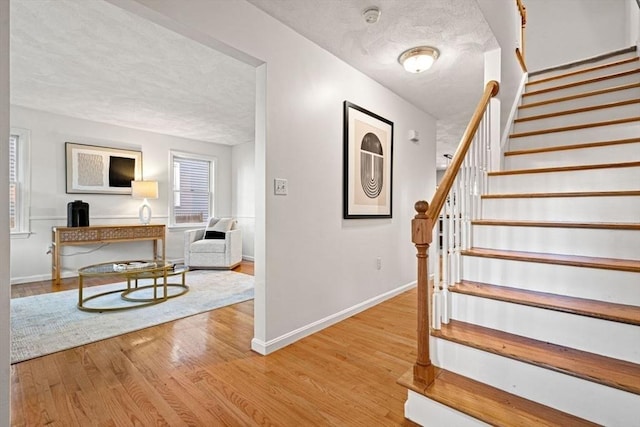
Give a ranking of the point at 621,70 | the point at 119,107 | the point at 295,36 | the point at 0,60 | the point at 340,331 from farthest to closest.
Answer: the point at 119,107
the point at 621,70
the point at 340,331
the point at 295,36
the point at 0,60

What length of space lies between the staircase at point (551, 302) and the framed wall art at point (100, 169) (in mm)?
5247

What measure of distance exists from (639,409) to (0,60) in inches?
104

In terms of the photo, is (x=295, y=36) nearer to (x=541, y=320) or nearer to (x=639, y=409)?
(x=541, y=320)

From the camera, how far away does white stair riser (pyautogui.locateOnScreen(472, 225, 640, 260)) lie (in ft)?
5.24

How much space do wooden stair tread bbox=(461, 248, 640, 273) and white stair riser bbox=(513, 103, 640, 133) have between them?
5.48 feet

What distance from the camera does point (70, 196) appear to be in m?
4.45

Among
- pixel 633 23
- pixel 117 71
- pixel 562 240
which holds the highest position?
pixel 633 23

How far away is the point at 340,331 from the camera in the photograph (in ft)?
8.23

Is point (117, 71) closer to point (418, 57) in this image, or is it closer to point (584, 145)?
point (418, 57)

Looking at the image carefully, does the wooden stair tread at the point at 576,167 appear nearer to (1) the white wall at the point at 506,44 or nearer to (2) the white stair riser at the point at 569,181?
(2) the white stair riser at the point at 569,181

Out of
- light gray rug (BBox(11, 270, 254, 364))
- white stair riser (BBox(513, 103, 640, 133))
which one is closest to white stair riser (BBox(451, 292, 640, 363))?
white stair riser (BBox(513, 103, 640, 133))

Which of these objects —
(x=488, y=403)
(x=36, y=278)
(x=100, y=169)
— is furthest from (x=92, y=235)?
(x=488, y=403)

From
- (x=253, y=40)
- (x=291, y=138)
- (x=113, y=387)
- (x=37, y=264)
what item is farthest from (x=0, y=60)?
(x=37, y=264)

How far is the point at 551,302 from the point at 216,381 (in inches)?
74.0
